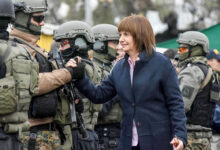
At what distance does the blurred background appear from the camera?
29.8 metres

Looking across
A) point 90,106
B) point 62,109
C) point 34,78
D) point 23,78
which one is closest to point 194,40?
point 90,106

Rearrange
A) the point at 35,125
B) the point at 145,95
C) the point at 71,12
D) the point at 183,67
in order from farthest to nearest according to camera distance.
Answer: the point at 71,12, the point at 183,67, the point at 35,125, the point at 145,95

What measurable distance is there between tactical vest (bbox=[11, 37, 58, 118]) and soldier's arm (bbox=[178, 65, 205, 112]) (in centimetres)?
266

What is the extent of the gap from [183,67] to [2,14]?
3807 millimetres

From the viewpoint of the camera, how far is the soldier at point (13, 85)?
4.79 meters

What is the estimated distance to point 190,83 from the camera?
7488 millimetres

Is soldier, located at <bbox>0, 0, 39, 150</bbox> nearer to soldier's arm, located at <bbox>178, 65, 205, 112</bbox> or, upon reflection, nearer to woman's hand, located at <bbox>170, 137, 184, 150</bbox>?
woman's hand, located at <bbox>170, 137, 184, 150</bbox>

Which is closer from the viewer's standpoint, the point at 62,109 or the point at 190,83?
the point at 62,109

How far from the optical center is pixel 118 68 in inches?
205

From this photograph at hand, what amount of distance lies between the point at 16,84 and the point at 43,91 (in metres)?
0.44

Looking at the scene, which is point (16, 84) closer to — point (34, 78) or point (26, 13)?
point (34, 78)

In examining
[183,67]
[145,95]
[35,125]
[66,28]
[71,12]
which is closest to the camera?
[145,95]

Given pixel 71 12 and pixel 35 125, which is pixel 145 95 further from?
pixel 71 12

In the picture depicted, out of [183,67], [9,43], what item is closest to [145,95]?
[9,43]
